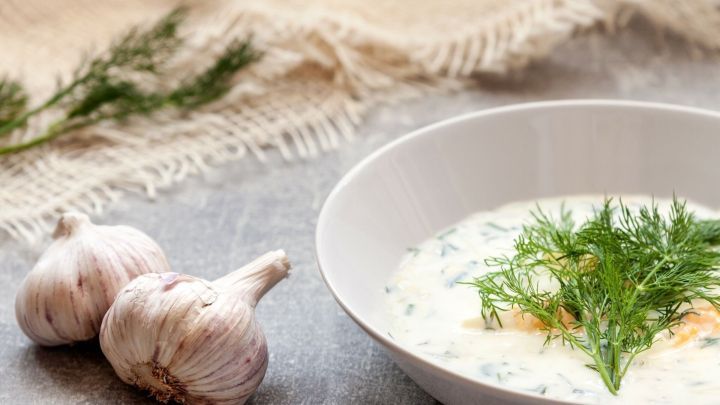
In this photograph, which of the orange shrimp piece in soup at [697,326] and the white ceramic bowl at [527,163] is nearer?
the orange shrimp piece in soup at [697,326]

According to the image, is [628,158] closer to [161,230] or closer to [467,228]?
[467,228]

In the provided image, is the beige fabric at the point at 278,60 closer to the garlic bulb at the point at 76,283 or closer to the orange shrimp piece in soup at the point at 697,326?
the garlic bulb at the point at 76,283

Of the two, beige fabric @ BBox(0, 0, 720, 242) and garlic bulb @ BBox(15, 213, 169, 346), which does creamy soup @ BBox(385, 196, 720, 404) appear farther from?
beige fabric @ BBox(0, 0, 720, 242)

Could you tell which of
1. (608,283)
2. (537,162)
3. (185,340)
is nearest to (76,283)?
(185,340)

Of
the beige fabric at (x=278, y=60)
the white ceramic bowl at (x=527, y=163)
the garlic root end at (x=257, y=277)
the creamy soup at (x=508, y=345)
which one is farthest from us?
the beige fabric at (x=278, y=60)

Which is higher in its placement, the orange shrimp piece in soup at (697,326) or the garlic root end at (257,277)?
the garlic root end at (257,277)

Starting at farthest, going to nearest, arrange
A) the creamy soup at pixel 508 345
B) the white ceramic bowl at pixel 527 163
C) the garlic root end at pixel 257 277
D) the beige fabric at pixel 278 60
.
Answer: the beige fabric at pixel 278 60 < the white ceramic bowl at pixel 527 163 < the garlic root end at pixel 257 277 < the creamy soup at pixel 508 345

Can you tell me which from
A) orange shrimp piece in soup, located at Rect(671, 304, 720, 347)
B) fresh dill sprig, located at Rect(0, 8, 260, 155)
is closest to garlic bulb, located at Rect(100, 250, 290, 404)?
orange shrimp piece in soup, located at Rect(671, 304, 720, 347)

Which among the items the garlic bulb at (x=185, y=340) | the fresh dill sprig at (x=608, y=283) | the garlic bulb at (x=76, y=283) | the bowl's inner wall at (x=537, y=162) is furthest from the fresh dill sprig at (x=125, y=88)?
the fresh dill sprig at (x=608, y=283)
